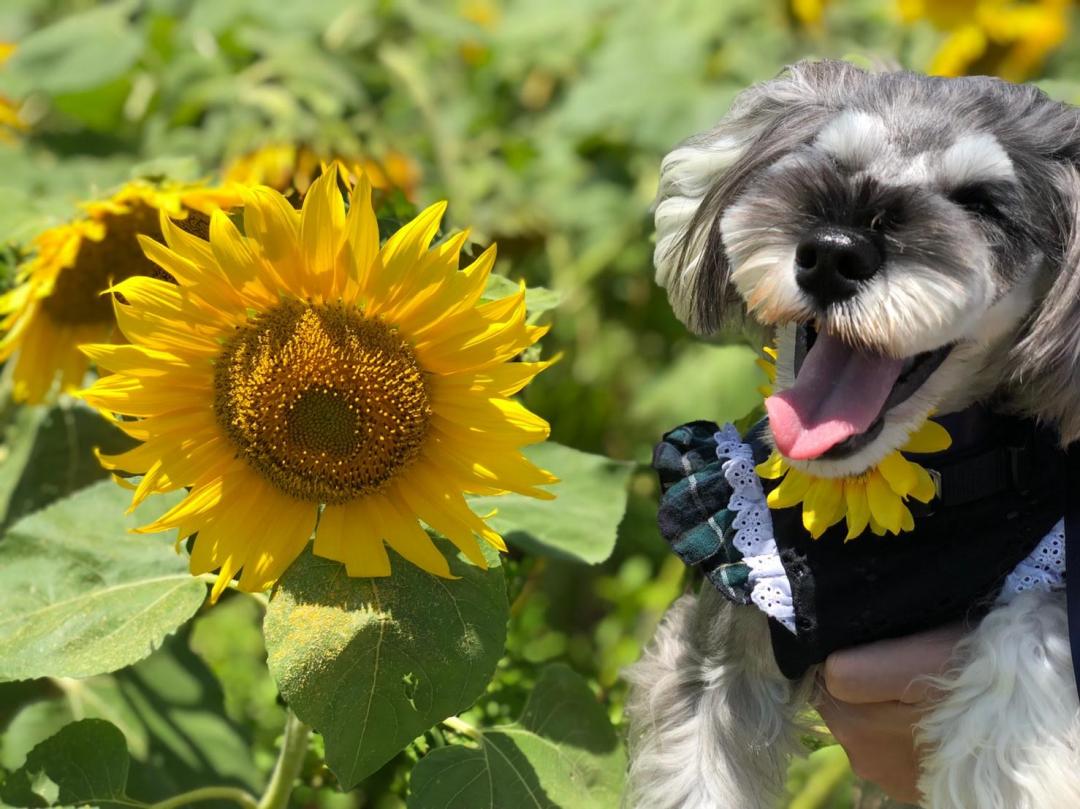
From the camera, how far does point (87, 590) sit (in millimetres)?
1633

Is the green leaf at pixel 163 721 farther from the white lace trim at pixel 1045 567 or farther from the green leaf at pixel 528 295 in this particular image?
the white lace trim at pixel 1045 567

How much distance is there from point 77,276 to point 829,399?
3.37 ft

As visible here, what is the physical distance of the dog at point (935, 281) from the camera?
1.26 metres

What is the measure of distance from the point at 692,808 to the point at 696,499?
0.34 m

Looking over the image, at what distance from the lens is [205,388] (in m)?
1.43

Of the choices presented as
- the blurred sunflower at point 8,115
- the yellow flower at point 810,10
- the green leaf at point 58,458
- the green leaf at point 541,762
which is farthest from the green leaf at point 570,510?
the yellow flower at point 810,10

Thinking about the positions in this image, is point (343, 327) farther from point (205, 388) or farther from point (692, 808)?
point (692, 808)

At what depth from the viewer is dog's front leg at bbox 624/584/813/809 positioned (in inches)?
60.1

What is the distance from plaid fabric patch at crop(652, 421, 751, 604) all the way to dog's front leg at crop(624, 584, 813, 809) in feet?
0.26

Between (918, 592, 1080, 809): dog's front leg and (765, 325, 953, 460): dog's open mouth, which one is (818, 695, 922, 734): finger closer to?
(918, 592, 1080, 809): dog's front leg

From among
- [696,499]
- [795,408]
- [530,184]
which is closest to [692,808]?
[696,499]

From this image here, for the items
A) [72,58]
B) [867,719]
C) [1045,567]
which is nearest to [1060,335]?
[1045,567]

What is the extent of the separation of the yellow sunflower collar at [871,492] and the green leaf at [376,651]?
0.34 metres

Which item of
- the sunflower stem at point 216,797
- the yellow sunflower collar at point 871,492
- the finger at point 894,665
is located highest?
the yellow sunflower collar at point 871,492
